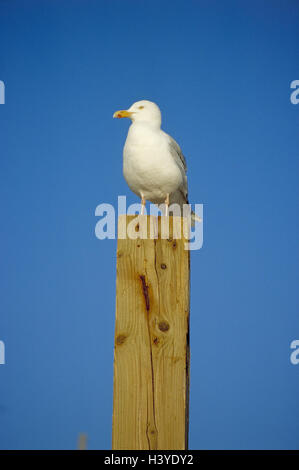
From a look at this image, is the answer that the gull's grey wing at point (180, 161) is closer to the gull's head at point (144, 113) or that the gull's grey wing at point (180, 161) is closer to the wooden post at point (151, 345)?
the gull's head at point (144, 113)

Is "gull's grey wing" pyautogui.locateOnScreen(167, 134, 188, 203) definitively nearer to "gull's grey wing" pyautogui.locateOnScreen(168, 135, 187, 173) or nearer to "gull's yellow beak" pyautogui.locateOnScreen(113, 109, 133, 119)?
"gull's grey wing" pyautogui.locateOnScreen(168, 135, 187, 173)

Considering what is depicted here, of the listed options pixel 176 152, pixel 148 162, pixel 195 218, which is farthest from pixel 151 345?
pixel 195 218

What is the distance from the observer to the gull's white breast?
4973 millimetres

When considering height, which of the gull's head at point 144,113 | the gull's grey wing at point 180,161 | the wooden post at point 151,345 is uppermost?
the gull's head at point 144,113

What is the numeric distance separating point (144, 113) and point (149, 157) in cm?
56

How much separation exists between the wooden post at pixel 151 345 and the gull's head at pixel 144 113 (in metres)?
2.48

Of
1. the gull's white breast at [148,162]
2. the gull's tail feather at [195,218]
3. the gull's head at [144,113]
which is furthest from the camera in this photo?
the gull's tail feather at [195,218]

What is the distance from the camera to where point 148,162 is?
196 inches

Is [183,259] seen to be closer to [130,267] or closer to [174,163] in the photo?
[130,267]

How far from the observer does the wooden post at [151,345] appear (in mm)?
2711

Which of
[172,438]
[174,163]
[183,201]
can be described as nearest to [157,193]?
[174,163]

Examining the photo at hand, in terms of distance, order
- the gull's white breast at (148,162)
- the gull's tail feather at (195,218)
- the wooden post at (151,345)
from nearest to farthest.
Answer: the wooden post at (151,345) → the gull's white breast at (148,162) → the gull's tail feather at (195,218)

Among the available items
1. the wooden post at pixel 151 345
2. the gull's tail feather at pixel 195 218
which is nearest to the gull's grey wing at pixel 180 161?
the gull's tail feather at pixel 195 218

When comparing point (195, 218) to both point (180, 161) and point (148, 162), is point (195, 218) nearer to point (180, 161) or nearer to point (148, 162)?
point (180, 161)
